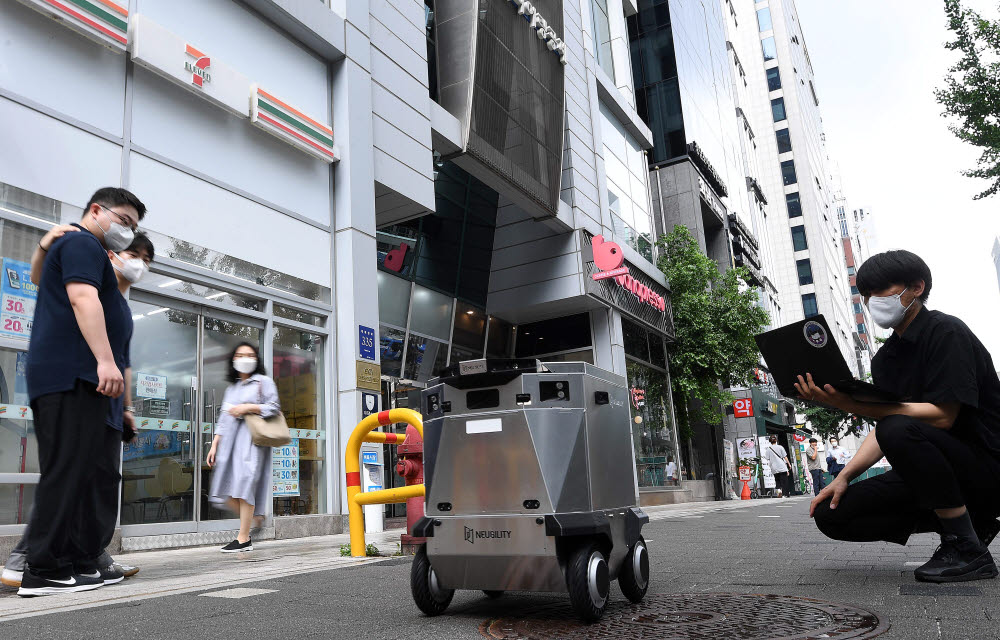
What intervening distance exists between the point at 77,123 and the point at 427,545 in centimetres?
650

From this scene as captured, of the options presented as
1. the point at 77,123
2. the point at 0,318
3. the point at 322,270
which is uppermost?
the point at 77,123

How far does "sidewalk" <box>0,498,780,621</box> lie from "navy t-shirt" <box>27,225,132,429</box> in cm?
99

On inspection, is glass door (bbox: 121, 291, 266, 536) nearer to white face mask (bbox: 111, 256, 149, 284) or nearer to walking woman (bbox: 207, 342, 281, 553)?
walking woman (bbox: 207, 342, 281, 553)

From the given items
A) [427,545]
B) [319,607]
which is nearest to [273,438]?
[319,607]

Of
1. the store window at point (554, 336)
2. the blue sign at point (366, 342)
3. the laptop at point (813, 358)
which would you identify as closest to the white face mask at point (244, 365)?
the laptop at point (813, 358)

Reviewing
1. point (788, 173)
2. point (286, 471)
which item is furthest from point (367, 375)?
point (788, 173)

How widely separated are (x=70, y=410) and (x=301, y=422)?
6210 millimetres

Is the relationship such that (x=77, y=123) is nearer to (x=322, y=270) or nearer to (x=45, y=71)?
(x=45, y=71)

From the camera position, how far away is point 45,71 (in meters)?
7.11

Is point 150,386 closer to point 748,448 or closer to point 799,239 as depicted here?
point 748,448

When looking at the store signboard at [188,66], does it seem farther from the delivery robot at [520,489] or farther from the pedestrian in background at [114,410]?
the delivery robot at [520,489]

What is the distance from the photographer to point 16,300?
6492 millimetres

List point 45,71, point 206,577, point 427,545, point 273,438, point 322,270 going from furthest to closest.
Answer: point 322,270 → point 45,71 → point 273,438 → point 206,577 → point 427,545

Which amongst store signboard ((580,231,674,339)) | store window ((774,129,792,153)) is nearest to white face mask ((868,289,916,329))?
store signboard ((580,231,674,339))
